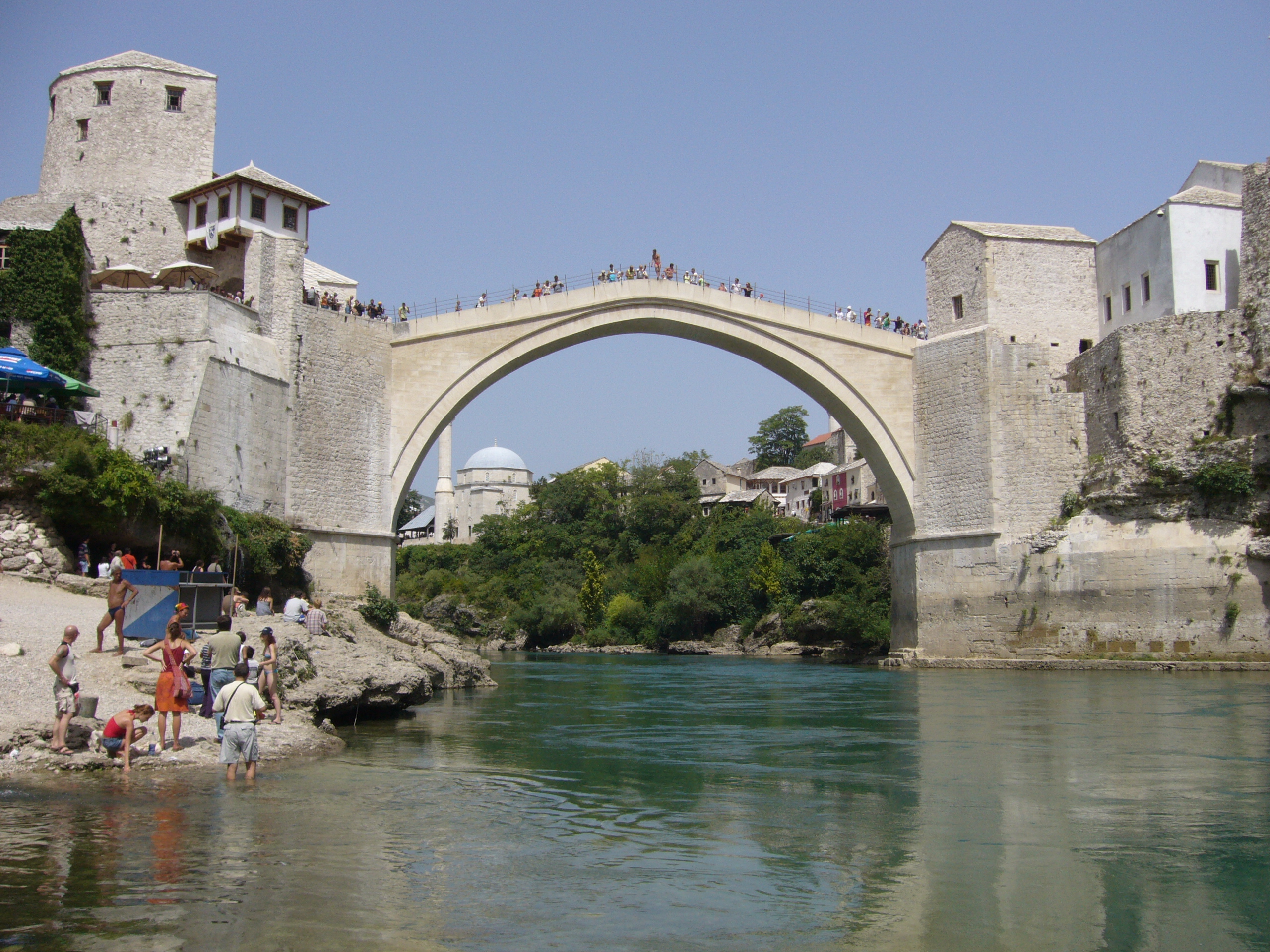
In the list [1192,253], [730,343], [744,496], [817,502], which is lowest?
[817,502]

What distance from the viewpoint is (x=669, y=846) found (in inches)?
237

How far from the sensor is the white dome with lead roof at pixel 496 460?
67.8m

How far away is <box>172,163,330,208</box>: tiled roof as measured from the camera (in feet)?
65.1

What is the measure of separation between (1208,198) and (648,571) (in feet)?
80.3

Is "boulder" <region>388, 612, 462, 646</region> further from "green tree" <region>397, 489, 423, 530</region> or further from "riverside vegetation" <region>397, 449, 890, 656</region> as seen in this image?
"green tree" <region>397, 489, 423, 530</region>

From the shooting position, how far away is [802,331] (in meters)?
22.8

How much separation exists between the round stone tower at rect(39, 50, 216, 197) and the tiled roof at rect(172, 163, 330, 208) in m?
0.77

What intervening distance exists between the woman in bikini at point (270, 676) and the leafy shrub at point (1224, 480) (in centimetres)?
1628

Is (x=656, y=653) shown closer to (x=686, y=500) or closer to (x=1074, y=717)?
(x=686, y=500)

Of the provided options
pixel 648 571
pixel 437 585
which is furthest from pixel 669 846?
pixel 437 585

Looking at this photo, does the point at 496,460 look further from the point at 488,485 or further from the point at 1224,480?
the point at 1224,480

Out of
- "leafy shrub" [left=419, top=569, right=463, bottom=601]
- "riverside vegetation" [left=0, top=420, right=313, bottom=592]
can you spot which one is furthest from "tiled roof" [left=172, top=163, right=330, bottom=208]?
"leafy shrub" [left=419, top=569, right=463, bottom=601]

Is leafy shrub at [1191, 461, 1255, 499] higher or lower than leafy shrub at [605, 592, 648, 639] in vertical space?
higher

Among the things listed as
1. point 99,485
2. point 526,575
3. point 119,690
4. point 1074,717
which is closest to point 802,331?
point 1074,717
